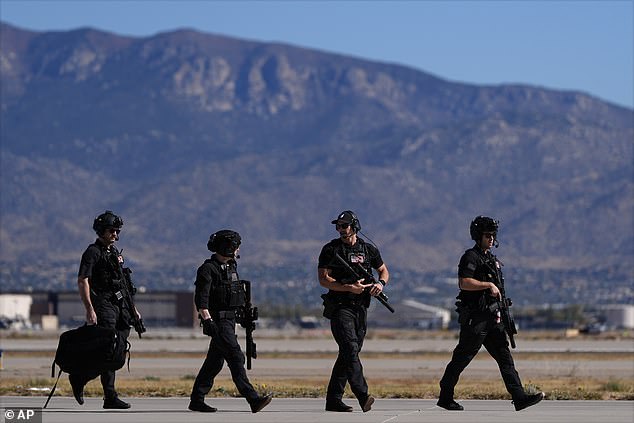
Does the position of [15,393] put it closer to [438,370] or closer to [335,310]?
[335,310]

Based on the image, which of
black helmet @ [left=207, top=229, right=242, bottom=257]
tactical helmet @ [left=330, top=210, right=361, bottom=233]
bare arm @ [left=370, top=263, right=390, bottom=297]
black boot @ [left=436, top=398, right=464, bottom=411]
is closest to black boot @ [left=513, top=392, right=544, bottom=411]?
black boot @ [left=436, top=398, right=464, bottom=411]

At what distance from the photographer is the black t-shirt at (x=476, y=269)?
876 inches

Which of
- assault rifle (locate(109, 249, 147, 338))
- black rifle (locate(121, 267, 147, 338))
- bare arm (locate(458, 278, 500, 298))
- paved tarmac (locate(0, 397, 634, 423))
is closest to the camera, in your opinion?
paved tarmac (locate(0, 397, 634, 423))

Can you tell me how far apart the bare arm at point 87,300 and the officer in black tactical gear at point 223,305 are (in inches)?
53.1

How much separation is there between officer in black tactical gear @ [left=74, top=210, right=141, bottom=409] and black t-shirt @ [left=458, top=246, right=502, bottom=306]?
4.35m

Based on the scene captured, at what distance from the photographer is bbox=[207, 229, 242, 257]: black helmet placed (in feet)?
73.3

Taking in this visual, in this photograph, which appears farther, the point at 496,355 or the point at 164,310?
the point at 164,310

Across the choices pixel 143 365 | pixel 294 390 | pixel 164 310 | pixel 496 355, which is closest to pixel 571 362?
pixel 143 365

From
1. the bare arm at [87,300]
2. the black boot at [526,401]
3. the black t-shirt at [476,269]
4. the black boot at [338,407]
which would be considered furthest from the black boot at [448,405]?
the bare arm at [87,300]

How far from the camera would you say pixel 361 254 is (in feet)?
73.3

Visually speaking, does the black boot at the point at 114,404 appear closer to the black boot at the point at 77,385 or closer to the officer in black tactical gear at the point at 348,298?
the black boot at the point at 77,385

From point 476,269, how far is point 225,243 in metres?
3.31

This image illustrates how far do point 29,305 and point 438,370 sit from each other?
11440 cm

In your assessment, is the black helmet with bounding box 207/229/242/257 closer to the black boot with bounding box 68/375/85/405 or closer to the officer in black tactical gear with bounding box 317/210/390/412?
the officer in black tactical gear with bounding box 317/210/390/412
